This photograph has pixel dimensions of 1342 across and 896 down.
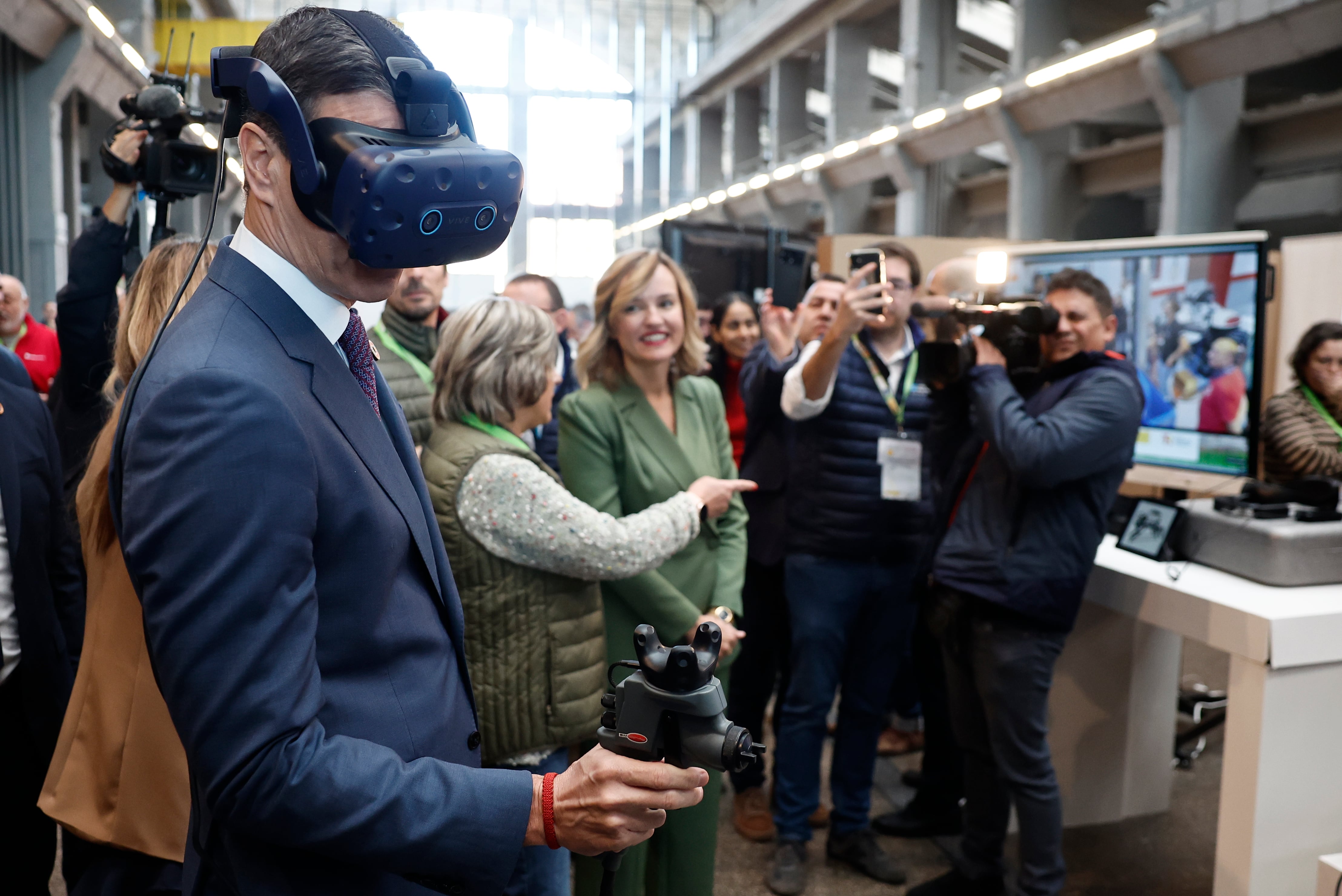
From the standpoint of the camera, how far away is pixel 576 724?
5.97ft

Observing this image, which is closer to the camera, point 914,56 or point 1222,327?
point 1222,327

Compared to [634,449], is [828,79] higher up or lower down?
higher up

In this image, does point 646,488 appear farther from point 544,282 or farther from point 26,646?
point 544,282

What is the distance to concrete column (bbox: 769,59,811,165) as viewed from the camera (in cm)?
1595

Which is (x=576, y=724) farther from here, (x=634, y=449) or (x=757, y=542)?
(x=757, y=542)

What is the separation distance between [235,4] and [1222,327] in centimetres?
1699

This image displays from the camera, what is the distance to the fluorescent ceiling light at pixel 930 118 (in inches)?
424

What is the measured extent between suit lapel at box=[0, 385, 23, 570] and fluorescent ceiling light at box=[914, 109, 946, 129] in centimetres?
1060

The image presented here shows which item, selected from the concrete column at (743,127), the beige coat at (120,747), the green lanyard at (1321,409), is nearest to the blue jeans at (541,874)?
the beige coat at (120,747)

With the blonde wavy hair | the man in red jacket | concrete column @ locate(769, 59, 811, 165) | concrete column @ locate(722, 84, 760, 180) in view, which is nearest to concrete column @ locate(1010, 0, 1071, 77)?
concrete column @ locate(769, 59, 811, 165)

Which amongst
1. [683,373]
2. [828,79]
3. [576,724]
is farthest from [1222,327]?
[828,79]

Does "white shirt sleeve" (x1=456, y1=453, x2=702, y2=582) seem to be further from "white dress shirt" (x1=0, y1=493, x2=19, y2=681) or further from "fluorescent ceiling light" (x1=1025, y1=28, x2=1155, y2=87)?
"fluorescent ceiling light" (x1=1025, y1=28, x2=1155, y2=87)

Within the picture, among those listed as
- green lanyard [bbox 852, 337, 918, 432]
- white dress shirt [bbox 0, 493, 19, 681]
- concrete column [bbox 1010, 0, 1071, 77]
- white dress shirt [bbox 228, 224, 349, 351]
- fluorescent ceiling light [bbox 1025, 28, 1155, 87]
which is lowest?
white dress shirt [bbox 0, 493, 19, 681]

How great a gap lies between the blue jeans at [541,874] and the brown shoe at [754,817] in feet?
4.17
